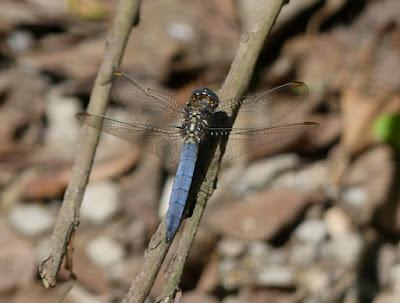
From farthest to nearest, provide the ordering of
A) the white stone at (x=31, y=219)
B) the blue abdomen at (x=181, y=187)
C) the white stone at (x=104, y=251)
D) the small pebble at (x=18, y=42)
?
the small pebble at (x=18, y=42) → the white stone at (x=31, y=219) → the white stone at (x=104, y=251) → the blue abdomen at (x=181, y=187)

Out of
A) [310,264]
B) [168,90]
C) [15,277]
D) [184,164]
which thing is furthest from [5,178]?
[184,164]

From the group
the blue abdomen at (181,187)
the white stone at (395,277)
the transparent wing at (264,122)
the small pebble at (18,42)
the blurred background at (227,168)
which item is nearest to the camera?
the blue abdomen at (181,187)

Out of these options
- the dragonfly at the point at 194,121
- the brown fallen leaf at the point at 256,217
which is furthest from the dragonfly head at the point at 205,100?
the brown fallen leaf at the point at 256,217

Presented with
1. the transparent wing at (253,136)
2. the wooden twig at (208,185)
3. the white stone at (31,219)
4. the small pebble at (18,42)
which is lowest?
the wooden twig at (208,185)

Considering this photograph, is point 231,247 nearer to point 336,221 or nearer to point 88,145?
point 336,221

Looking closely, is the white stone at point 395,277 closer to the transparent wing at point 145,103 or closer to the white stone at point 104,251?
the white stone at point 104,251

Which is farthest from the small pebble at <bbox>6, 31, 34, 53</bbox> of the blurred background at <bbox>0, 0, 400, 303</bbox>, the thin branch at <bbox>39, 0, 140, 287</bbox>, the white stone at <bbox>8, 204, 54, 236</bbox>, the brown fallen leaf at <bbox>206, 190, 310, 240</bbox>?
the thin branch at <bbox>39, 0, 140, 287</bbox>
